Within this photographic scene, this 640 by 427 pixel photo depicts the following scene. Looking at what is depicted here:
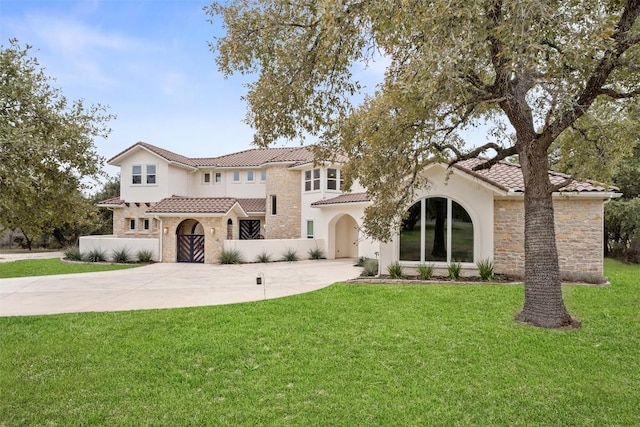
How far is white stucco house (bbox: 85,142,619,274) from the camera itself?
1521 centimetres

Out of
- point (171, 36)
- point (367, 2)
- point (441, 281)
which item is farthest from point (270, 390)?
point (171, 36)

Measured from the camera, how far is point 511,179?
16141mm

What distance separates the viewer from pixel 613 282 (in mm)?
14617

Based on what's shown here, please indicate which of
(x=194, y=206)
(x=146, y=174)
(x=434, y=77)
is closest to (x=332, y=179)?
(x=194, y=206)

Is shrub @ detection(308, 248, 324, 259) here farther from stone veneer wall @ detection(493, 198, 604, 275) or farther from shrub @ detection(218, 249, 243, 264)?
stone veneer wall @ detection(493, 198, 604, 275)

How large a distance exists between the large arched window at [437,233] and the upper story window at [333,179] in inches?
434

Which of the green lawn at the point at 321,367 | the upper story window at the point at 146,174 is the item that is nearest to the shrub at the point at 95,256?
the upper story window at the point at 146,174

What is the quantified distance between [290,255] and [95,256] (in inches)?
464

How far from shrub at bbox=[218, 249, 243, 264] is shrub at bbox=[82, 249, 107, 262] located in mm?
7506

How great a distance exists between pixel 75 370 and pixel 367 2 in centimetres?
779

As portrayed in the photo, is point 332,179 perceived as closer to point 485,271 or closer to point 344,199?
point 344,199

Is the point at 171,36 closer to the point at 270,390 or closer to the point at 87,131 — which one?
the point at 87,131

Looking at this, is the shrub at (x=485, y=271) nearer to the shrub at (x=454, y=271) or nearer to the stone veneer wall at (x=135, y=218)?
the shrub at (x=454, y=271)

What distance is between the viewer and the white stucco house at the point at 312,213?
599 inches
